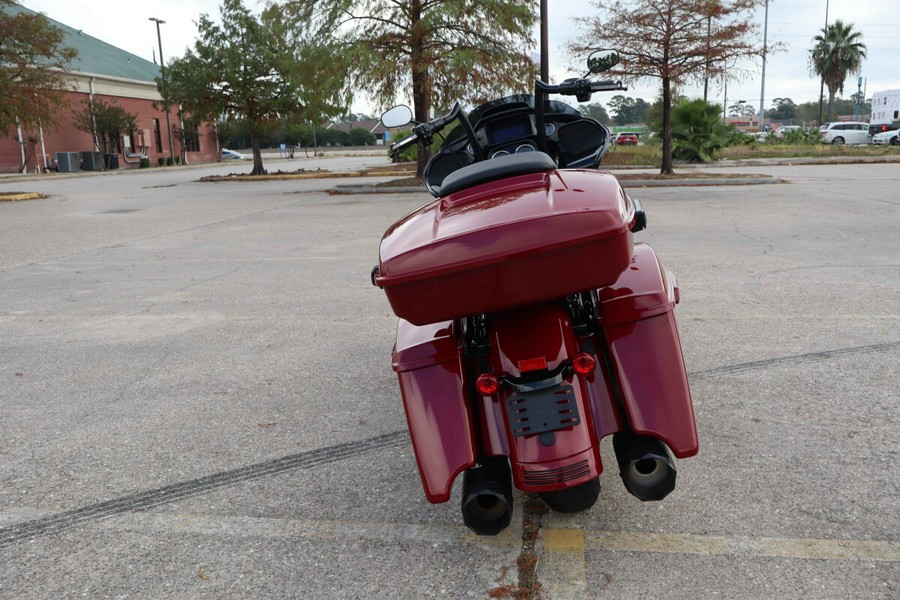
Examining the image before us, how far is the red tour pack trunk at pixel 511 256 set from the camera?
211cm

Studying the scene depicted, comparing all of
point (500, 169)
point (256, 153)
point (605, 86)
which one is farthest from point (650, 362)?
point (256, 153)

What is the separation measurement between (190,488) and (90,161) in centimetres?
4865

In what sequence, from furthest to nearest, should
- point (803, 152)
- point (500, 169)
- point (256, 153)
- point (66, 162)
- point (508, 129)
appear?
1. point (66, 162)
2. point (803, 152)
3. point (256, 153)
4. point (508, 129)
5. point (500, 169)

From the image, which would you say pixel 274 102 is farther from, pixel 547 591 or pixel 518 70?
pixel 547 591

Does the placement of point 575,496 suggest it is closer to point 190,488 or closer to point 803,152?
point 190,488

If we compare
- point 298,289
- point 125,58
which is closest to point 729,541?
point 298,289

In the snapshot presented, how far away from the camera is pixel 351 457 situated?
135 inches

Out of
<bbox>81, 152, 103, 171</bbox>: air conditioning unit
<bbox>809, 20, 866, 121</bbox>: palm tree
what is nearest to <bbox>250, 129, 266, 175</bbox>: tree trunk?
<bbox>81, 152, 103, 171</bbox>: air conditioning unit

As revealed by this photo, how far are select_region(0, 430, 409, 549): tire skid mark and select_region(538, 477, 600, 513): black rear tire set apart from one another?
1.25m

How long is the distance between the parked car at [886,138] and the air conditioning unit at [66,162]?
45355 millimetres

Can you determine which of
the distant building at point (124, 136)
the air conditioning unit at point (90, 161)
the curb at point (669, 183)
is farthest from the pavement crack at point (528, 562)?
the air conditioning unit at point (90, 161)

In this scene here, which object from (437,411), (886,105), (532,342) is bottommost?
(437,411)

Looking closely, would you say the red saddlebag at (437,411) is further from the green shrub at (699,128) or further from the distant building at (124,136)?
the distant building at (124,136)

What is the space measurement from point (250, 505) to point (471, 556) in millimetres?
962
